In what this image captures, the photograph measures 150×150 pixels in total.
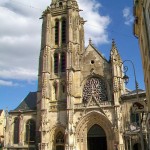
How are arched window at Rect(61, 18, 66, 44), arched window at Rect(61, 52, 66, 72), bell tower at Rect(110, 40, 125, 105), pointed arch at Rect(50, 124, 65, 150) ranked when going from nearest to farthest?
bell tower at Rect(110, 40, 125, 105) → pointed arch at Rect(50, 124, 65, 150) → arched window at Rect(61, 52, 66, 72) → arched window at Rect(61, 18, 66, 44)

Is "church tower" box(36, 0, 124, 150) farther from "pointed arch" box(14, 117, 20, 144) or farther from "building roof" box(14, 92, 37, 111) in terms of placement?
"pointed arch" box(14, 117, 20, 144)

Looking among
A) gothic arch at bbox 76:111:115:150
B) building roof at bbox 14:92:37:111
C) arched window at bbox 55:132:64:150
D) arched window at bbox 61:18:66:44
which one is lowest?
arched window at bbox 55:132:64:150

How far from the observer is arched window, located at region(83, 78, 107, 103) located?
3412 cm

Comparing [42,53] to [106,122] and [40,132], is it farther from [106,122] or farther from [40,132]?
[106,122]

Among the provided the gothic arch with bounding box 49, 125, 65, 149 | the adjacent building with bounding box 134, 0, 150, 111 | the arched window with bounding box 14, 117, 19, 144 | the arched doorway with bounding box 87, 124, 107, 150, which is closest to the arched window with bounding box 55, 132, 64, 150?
the gothic arch with bounding box 49, 125, 65, 149

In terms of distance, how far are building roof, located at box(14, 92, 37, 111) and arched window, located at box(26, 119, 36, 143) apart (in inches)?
82.7

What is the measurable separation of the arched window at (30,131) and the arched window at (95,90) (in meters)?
7.88

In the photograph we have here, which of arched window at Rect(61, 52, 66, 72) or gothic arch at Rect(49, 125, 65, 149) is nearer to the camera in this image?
gothic arch at Rect(49, 125, 65, 149)

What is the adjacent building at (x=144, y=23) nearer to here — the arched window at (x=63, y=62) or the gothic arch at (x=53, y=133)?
the gothic arch at (x=53, y=133)

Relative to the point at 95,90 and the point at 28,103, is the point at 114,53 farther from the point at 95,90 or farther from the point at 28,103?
the point at 28,103

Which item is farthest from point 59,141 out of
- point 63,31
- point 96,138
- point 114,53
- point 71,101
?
point 63,31

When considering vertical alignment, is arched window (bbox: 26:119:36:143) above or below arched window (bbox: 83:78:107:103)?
below

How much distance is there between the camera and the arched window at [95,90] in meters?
34.1

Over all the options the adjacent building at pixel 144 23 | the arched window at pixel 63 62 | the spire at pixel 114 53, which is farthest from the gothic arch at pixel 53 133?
the adjacent building at pixel 144 23
